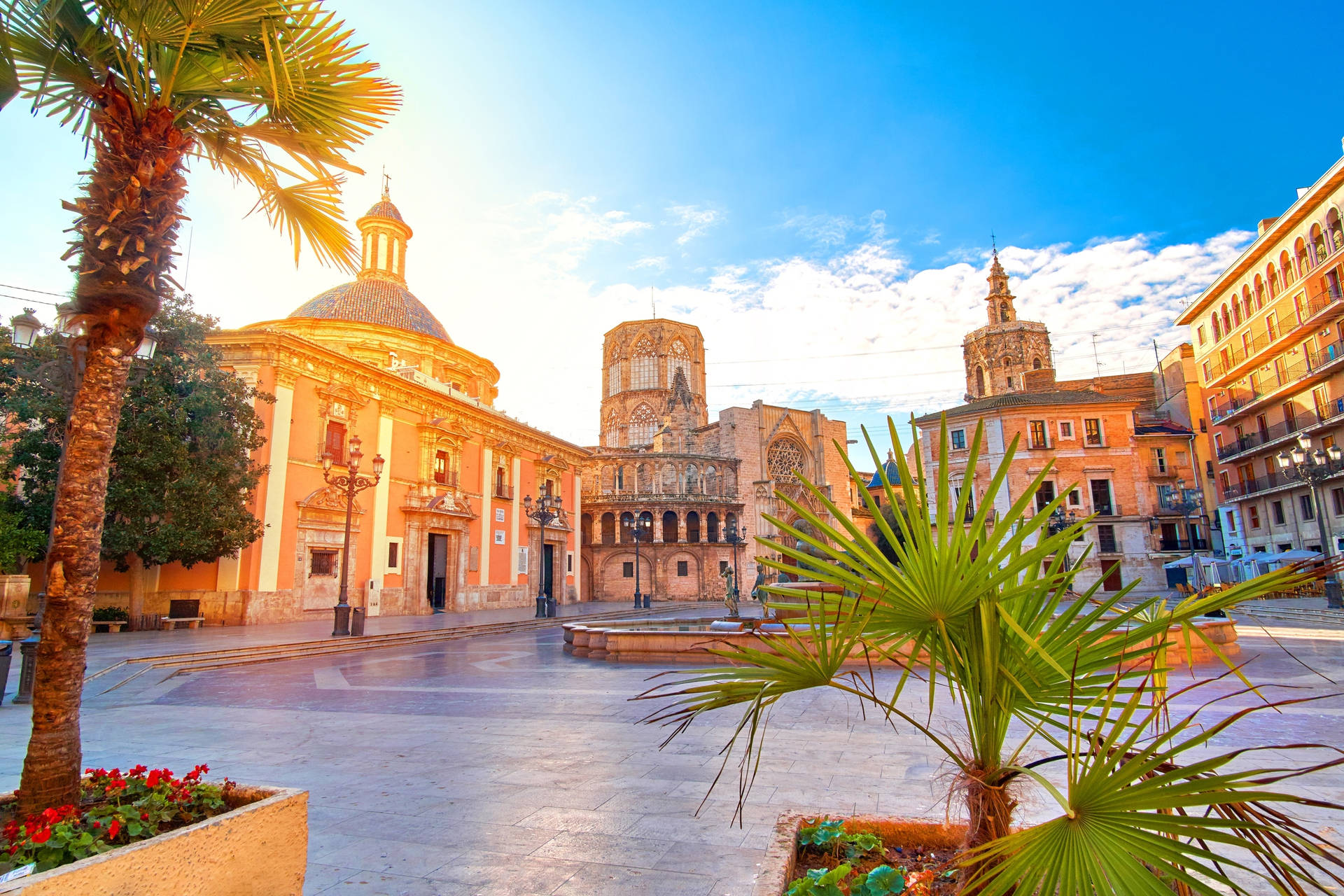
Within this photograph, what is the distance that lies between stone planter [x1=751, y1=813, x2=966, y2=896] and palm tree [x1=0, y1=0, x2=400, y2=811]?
2.78 metres

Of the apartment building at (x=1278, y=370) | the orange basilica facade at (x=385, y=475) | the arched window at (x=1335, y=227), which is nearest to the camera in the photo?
the orange basilica facade at (x=385, y=475)

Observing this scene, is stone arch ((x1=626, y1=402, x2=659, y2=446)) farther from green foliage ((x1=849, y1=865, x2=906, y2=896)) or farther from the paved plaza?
green foliage ((x1=849, y1=865, x2=906, y2=896))

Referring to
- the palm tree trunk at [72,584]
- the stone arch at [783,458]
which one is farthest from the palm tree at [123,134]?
the stone arch at [783,458]

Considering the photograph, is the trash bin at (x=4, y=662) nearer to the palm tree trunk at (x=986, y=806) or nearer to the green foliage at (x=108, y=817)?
the green foliage at (x=108, y=817)

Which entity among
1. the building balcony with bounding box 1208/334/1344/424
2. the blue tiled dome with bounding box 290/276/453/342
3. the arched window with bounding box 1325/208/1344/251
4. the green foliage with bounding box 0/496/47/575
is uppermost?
the blue tiled dome with bounding box 290/276/453/342

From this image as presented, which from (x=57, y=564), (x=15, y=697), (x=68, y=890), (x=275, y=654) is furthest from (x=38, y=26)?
(x=275, y=654)

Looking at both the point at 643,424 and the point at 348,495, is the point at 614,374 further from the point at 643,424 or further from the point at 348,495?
the point at 348,495

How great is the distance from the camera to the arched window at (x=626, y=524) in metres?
41.7

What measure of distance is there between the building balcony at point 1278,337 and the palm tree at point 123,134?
32.0 meters

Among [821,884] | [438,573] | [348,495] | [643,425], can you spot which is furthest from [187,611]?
[643,425]

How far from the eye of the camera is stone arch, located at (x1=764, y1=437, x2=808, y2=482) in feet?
164

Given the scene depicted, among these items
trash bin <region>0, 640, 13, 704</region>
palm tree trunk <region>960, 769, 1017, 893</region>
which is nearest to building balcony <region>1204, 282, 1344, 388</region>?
palm tree trunk <region>960, 769, 1017, 893</region>

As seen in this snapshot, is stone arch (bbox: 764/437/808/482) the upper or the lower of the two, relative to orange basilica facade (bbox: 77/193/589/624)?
upper

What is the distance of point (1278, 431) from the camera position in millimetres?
28828
